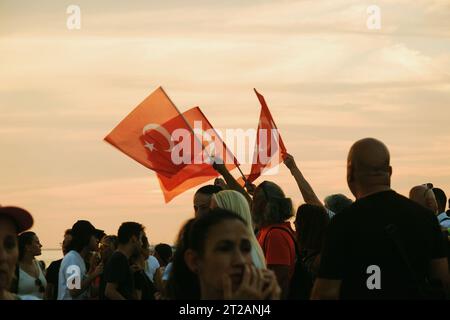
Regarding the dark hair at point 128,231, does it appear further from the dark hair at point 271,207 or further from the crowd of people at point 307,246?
the dark hair at point 271,207

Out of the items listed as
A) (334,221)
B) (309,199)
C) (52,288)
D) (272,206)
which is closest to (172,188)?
(52,288)

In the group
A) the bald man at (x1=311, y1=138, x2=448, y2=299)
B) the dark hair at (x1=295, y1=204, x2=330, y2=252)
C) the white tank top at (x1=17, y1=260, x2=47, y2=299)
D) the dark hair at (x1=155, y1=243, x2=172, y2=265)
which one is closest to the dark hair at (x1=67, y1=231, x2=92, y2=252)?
the white tank top at (x1=17, y1=260, x2=47, y2=299)

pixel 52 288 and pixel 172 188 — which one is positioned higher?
pixel 172 188

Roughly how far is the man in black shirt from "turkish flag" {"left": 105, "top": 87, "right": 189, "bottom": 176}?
1246 mm

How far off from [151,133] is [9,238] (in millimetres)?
6836

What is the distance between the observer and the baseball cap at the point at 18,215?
5.19 metres

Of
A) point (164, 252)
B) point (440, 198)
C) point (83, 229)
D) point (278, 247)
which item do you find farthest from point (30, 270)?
point (164, 252)

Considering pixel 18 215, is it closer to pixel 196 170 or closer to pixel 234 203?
pixel 234 203

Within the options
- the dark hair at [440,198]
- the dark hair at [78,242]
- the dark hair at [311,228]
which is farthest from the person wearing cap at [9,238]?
the dark hair at [440,198]

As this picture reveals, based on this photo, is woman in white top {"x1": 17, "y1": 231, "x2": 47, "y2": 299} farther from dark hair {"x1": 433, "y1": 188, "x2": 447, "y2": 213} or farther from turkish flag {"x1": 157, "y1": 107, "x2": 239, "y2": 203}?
dark hair {"x1": 433, "y1": 188, "x2": 447, "y2": 213}

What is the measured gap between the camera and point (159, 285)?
12.5 meters

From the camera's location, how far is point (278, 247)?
25.3 ft
